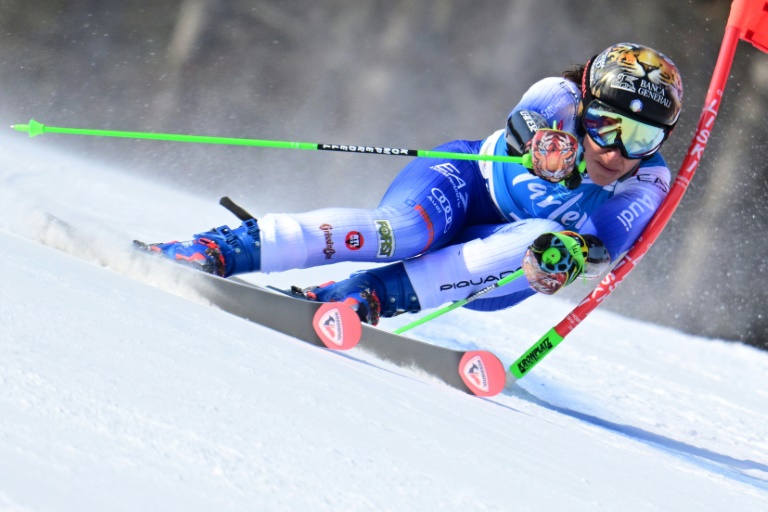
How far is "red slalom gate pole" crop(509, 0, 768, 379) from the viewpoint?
2.73 metres

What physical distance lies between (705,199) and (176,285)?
5054 mm

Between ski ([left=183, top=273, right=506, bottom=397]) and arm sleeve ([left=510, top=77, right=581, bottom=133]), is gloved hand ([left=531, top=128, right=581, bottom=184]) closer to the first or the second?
arm sleeve ([left=510, top=77, right=581, bottom=133])

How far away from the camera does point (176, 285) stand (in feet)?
7.58

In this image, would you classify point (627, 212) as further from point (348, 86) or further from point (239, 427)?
point (348, 86)

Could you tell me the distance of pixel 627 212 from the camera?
268cm

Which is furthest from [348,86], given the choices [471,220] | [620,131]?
[620,131]

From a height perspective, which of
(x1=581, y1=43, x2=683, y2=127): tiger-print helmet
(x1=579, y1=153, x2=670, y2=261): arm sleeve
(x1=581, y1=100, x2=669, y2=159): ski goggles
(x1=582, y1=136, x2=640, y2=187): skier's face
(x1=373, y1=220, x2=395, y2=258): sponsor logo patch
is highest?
(x1=581, y1=43, x2=683, y2=127): tiger-print helmet

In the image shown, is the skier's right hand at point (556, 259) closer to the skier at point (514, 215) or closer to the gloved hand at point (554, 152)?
the skier at point (514, 215)

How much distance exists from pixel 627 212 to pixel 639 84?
40 centimetres

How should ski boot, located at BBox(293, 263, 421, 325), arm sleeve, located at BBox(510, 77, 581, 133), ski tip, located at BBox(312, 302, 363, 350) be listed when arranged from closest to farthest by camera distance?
ski tip, located at BBox(312, 302, 363, 350) < arm sleeve, located at BBox(510, 77, 581, 133) < ski boot, located at BBox(293, 263, 421, 325)

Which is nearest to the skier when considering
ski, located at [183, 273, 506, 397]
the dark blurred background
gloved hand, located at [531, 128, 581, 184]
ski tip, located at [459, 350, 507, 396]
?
gloved hand, located at [531, 128, 581, 184]

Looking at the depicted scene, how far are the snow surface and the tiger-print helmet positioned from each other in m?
0.91

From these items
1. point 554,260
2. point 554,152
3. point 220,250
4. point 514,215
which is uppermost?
point 554,152

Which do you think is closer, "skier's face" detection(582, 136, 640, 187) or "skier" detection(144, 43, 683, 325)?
"skier" detection(144, 43, 683, 325)
